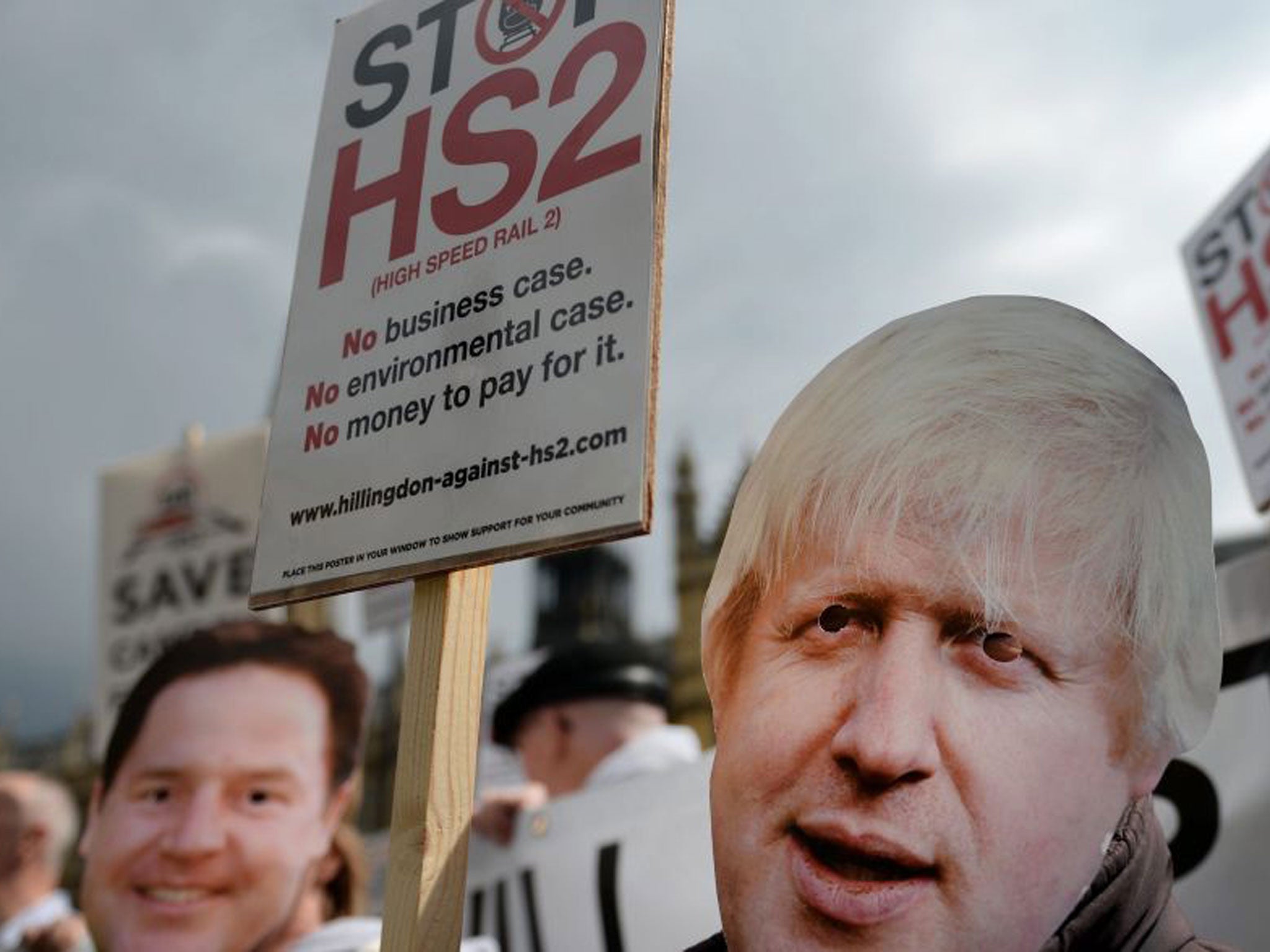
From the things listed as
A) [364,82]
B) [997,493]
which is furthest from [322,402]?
[997,493]

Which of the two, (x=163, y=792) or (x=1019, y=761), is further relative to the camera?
(x=163, y=792)

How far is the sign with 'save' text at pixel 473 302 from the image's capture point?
6.00 feet

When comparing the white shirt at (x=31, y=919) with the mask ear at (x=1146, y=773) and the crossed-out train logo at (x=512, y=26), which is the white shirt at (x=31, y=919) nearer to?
the crossed-out train logo at (x=512, y=26)

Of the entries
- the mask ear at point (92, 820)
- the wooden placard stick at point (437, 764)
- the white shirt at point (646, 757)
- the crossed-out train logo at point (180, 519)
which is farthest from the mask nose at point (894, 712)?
the crossed-out train logo at point (180, 519)

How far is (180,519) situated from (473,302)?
3.44 metres

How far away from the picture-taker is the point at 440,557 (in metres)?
1.88

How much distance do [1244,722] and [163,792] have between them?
93.9 inches

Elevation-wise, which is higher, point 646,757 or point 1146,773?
point 646,757

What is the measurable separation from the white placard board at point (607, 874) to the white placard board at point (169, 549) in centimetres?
160

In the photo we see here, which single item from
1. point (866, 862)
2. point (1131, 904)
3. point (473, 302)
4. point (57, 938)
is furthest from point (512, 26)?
point (57, 938)

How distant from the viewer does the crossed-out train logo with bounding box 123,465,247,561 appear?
507cm

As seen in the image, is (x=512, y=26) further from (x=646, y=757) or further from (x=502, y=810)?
(x=646, y=757)

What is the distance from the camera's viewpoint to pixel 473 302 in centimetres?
202

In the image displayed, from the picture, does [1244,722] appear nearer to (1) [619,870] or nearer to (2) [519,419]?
(1) [619,870]
